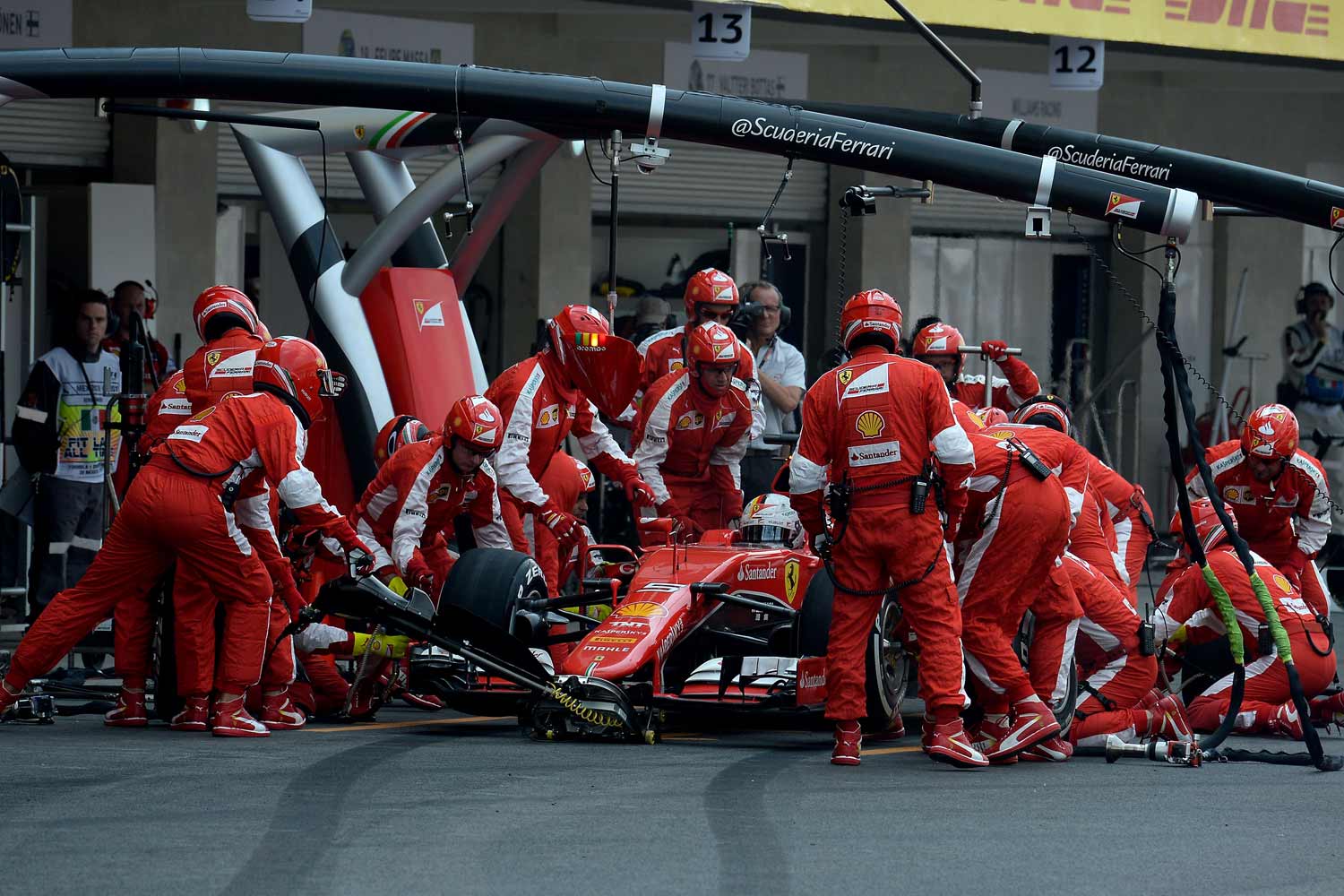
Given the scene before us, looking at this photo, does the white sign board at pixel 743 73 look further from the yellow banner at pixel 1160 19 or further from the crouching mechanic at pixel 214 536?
the crouching mechanic at pixel 214 536

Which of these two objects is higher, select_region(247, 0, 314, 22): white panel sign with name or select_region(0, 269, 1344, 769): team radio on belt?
select_region(247, 0, 314, 22): white panel sign with name

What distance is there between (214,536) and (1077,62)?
7928mm

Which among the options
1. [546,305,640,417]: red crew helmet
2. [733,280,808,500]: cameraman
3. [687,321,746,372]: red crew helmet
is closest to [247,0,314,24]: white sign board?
[546,305,640,417]: red crew helmet

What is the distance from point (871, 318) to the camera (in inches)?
321

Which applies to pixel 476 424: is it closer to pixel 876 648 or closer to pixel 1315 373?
pixel 876 648

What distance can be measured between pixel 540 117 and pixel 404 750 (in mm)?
2687

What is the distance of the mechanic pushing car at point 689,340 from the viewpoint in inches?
420

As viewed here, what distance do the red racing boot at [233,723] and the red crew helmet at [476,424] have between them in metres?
1.65

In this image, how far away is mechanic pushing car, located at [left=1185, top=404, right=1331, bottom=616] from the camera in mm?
10047

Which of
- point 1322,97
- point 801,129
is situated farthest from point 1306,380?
point 801,129

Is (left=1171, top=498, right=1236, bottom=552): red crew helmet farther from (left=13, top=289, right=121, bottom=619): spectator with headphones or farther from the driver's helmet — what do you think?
(left=13, top=289, right=121, bottom=619): spectator with headphones

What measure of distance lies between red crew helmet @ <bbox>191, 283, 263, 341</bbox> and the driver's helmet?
2399 millimetres

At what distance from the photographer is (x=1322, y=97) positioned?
20141 mm

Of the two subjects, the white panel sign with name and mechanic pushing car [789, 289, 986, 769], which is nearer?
mechanic pushing car [789, 289, 986, 769]
